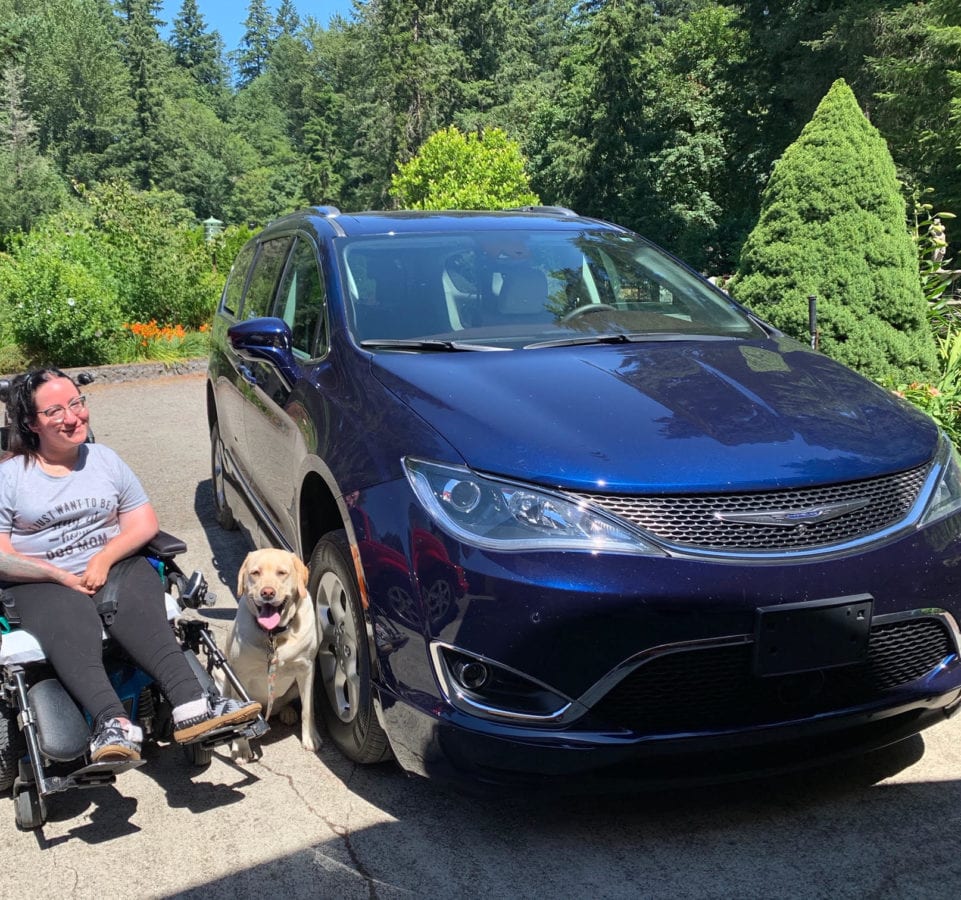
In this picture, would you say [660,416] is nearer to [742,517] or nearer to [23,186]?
[742,517]

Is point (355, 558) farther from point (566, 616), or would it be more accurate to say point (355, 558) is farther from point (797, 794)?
point (797, 794)

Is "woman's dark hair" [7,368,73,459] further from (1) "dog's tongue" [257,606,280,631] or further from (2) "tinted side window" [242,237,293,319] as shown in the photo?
(2) "tinted side window" [242,237,293,319]

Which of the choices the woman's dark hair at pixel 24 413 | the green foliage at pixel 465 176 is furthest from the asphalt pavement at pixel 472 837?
the green foliage at pixel 465 176

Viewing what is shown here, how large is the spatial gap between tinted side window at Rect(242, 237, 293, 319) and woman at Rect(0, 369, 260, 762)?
56.9 inches

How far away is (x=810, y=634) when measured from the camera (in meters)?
2.70

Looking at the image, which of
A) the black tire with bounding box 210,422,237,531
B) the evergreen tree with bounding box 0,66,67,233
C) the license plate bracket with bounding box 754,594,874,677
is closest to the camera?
the license plate bracket with bounding box 754,594,874,677

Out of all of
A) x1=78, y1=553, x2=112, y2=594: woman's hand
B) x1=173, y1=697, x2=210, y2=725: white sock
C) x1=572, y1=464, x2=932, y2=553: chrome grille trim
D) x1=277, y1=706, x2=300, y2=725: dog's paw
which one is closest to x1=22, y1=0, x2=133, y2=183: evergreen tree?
x1=78, y1=553, x2=112, y2=594: woman's hand

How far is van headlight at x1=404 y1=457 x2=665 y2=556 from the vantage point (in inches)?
106

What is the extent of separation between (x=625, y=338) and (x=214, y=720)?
6.52ft

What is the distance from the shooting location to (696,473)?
2.78 m

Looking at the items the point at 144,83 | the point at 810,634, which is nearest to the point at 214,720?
the point at 810,634

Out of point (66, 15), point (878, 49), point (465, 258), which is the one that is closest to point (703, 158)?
point (878, 49)

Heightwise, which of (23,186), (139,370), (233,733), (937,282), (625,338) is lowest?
(139,370)

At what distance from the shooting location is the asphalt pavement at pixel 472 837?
2857 millimetres
